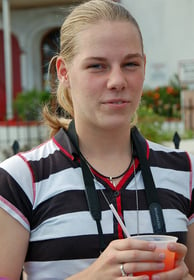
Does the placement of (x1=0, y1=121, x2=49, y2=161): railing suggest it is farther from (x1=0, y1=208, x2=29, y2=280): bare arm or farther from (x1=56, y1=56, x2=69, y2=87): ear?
(x1=0, y1=208, x2=29, y2=280): bare arm

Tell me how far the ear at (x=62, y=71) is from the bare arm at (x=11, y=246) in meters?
0.54

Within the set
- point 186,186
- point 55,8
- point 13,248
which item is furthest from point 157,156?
point 55,8

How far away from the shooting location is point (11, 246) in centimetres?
180

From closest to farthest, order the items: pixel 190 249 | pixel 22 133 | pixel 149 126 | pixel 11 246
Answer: pixel 11 246 → pixel 190 249 → pixel 149 126 → pixel 22 133

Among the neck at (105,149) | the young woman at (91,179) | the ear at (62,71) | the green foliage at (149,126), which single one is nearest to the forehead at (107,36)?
the young woman at (91,179)

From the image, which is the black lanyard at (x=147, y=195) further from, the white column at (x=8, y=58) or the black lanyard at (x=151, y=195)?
the white column at (x=8, y=58)

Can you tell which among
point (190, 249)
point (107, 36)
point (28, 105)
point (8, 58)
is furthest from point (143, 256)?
point (8, 58)

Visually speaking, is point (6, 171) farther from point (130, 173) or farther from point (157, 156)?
point (157, 156)

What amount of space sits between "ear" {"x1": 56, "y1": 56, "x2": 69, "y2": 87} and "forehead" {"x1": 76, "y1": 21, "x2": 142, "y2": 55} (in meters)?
0.13

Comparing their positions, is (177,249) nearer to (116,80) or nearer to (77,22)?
(116,80)

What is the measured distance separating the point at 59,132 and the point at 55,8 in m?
12.2

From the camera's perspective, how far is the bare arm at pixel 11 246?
179 centimetres

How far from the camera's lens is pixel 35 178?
6.16 feet

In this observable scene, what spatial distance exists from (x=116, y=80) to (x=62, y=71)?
0.29 m
